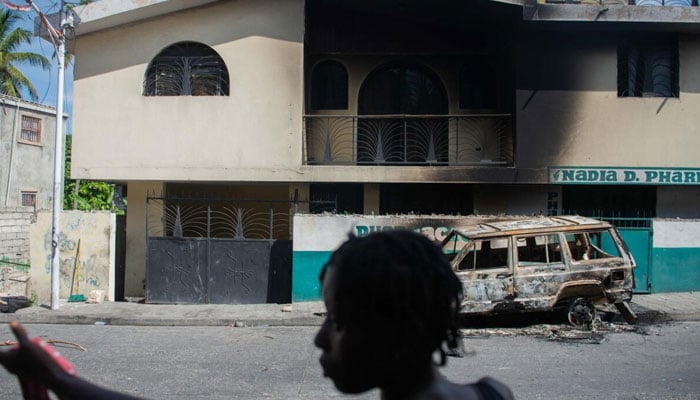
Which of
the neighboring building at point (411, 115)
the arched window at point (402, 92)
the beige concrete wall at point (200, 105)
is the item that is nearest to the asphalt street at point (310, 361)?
the neighboring building at point (411, 115)

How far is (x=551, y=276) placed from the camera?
894 centimetres

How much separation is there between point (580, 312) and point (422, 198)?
551 cm

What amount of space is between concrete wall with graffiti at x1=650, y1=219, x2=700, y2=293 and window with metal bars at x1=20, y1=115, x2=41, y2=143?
24323 millimetres

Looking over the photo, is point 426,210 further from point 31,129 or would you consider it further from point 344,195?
point 31,129

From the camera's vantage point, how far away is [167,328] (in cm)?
984

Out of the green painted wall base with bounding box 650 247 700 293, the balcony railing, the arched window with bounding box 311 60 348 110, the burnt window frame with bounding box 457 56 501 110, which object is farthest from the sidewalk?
the burnt window frame with bounding box 457 56 501 110

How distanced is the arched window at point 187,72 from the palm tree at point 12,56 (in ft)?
57.6

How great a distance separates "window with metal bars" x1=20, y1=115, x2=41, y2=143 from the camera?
24636mm

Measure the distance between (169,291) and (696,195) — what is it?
1180 cm

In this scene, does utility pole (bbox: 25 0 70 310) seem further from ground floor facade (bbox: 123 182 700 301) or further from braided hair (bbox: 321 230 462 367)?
braided hair (bbox: 321 230 462 367)

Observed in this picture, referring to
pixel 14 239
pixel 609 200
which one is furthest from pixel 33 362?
pixel 14 239

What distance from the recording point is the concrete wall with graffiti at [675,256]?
11.8 m

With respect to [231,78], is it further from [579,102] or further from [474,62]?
[579,102]

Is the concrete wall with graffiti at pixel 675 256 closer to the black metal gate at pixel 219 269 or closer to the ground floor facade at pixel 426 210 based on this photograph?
the ground floor facade at pixel 426 210
